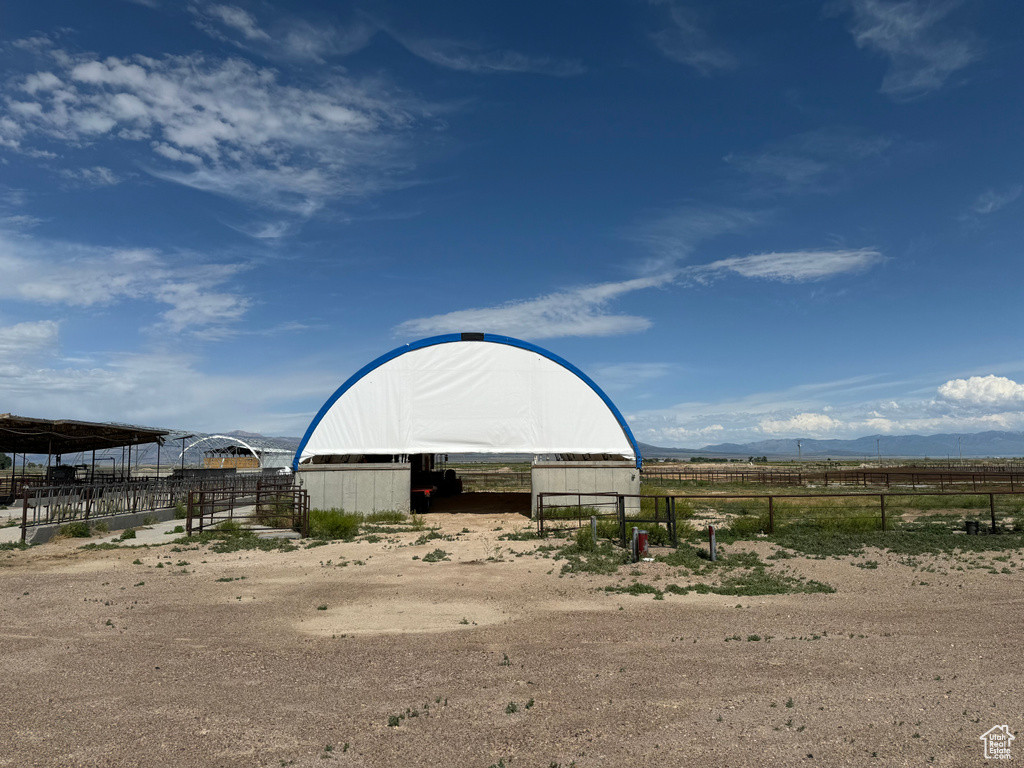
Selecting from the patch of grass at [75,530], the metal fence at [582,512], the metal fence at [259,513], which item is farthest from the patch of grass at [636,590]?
the patch of grass at [75,530]

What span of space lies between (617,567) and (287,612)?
22.3 feet

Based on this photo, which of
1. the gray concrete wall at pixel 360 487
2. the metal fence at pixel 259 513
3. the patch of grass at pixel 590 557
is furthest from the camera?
the gray concrete wall at pixel 360 487

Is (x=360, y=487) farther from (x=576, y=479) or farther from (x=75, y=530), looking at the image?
(x=75, y=530)

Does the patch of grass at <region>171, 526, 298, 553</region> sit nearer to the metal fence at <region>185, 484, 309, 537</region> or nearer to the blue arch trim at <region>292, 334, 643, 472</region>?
the metal fence at <region>185, 484, 309, 537</region>

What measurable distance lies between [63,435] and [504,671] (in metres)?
30.2

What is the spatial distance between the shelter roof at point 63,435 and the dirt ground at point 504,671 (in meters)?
16.7

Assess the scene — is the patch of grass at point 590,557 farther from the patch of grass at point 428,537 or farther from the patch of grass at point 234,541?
the patch of grass at point 234,541

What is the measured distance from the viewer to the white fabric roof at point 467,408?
91.0 ft

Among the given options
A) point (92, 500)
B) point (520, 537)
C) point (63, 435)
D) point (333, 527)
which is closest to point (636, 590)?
point (520, 537)

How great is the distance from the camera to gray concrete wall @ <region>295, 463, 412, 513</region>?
1033 inches

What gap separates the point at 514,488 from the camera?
45656 millimetres

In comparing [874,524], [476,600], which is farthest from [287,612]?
[874,524]

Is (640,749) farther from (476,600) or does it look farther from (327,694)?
(476,600)

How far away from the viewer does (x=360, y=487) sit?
26.4 metres
